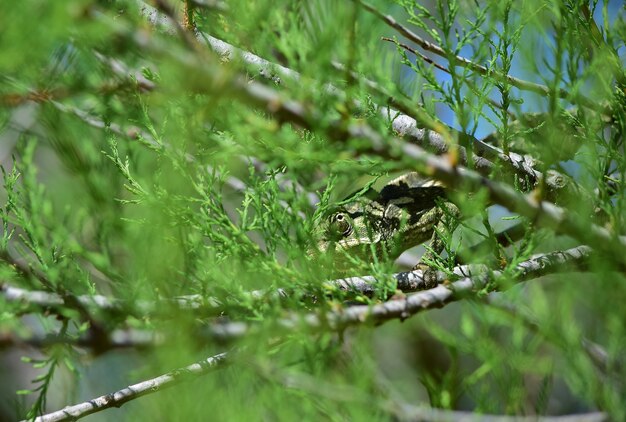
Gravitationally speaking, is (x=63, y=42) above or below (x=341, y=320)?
above

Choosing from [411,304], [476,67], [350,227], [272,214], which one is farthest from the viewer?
[350,227]

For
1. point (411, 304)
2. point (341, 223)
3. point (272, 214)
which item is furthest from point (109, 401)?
point (341, 223)

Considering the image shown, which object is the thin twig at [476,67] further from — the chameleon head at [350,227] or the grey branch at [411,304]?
the chameleon head at [350,227]

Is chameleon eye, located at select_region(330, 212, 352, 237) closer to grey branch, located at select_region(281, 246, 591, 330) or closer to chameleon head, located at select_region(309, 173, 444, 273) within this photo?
chameleon head, located at select_region(309, 173, 444, 273)

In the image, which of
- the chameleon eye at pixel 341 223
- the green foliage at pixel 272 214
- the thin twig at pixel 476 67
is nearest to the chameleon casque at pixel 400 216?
the chameleon eye at pixel 341 223

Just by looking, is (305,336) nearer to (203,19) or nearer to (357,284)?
(357,284)

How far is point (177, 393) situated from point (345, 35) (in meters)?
0.55

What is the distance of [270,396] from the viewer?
1.05m

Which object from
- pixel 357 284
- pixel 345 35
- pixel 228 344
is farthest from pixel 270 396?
pixel 357 284

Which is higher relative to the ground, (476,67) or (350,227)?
(476,67)

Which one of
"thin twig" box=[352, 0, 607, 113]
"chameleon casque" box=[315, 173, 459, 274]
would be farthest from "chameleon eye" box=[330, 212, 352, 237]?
"thin twig" box=[352, 0, 607, 113]

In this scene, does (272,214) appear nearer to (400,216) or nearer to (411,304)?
(411,304)

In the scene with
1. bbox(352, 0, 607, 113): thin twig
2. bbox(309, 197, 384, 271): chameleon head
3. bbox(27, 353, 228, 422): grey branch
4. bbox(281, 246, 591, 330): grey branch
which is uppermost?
bbox(352, 0, 607, 113): thin twig

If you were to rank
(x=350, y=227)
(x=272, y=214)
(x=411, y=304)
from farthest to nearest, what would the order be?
(x=350, y=227), (x=272, y=214), (x=411, y=304)
